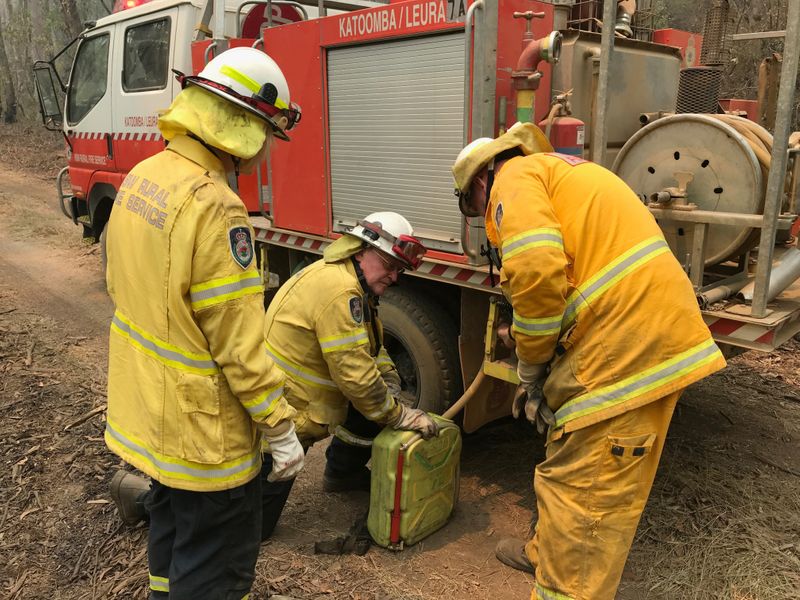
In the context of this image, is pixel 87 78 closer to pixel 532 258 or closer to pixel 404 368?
pixel 404 368

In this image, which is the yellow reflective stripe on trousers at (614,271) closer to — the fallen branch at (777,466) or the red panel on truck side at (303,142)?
the fallen branch at (777,466)

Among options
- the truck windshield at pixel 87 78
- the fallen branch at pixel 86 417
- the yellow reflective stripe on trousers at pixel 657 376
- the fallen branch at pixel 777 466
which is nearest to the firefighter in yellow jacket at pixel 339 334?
the yellow reflective stripe on trousers at pixel 657 376

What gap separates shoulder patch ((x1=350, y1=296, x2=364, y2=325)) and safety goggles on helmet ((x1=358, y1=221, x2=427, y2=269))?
0.92ft

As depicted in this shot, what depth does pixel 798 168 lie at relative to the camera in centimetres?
290

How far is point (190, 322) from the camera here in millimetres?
1883

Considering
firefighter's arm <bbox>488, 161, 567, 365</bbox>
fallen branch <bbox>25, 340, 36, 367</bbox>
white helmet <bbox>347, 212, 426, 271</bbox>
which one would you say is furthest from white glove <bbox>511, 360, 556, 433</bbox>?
fallen branch <bbox>25, 340, 36, 367</bbox>

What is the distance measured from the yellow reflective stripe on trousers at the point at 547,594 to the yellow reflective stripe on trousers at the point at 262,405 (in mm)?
1223

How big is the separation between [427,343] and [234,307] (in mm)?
1989

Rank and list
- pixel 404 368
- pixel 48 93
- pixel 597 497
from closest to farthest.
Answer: pixel 597 497 → pixel 404 368 → pixel 48 93

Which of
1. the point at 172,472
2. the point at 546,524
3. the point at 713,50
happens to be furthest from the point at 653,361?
the point at 713,50

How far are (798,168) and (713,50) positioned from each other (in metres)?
1.17

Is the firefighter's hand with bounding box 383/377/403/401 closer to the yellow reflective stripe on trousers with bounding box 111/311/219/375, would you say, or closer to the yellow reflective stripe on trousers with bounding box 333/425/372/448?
the yellow reflective stripe on trousers with bounding box 333/425/372/448

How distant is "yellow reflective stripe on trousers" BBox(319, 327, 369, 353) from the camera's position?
113 inches

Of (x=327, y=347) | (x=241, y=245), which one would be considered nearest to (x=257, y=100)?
(x=241, y=245)
